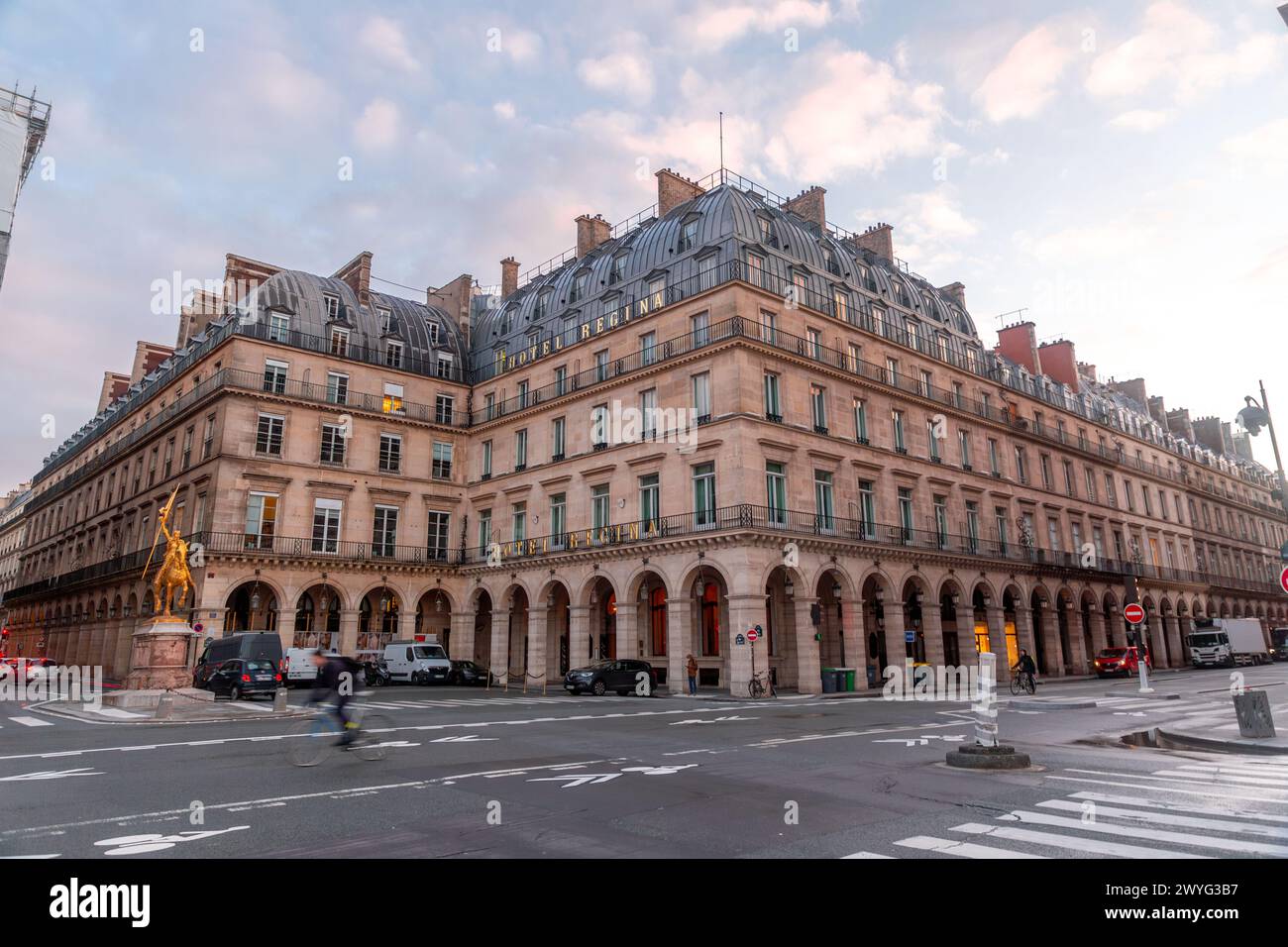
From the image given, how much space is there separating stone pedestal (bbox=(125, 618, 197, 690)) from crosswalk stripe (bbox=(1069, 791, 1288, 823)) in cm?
2578

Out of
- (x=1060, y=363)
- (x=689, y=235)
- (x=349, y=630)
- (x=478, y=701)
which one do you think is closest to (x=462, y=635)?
(x=349, y=630)

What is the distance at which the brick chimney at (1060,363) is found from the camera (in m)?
60.3

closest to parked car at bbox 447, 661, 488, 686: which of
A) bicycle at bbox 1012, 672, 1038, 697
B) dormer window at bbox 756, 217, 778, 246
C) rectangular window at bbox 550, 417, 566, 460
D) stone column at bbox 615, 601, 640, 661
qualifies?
stone column at bbox 615, 601, 640, 661

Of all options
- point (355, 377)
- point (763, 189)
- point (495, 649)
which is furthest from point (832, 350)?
point (355, 377)

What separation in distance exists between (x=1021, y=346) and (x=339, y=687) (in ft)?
186

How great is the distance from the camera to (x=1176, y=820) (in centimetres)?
763

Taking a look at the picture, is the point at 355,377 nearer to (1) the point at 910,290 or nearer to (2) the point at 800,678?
(2) the point at 800,678

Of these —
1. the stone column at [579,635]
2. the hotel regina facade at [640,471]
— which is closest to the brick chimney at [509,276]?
the hotel regina facade at [640,471]

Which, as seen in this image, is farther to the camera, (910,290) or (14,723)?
(910,290)

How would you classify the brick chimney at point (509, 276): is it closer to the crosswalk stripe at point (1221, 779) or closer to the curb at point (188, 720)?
the curb at point (188, 720)

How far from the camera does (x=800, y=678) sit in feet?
106

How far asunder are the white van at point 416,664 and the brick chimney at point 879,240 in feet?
115
